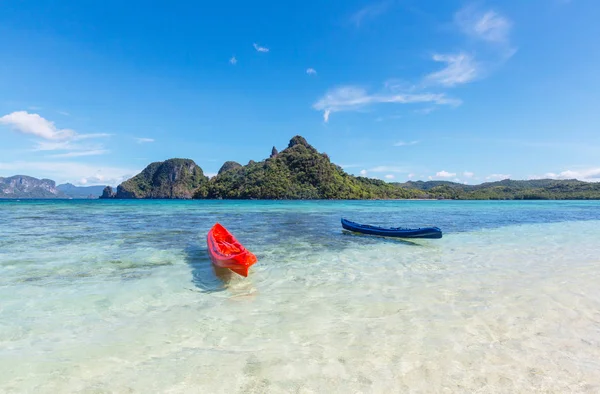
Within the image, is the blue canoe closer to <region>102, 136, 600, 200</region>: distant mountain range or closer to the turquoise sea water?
the turquoise sea water

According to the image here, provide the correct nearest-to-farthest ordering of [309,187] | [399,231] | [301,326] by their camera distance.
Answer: [301,326] < [399,231] < [309,187]

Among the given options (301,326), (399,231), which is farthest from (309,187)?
(301,326)

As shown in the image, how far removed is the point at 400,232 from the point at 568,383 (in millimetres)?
13635

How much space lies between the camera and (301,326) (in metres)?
5.71

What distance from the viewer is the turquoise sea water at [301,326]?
402 cm

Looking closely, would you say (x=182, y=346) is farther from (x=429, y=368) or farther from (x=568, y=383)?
(x=568, y=383)

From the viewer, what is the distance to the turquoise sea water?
4.02 metres

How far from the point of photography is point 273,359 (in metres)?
4.52

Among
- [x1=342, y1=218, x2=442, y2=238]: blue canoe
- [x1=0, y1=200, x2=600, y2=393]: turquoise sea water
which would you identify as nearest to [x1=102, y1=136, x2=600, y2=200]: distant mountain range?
[x1=342, y1=218, x2=442, y2=238]: blue canoe

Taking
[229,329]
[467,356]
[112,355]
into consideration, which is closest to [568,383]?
[467,356]

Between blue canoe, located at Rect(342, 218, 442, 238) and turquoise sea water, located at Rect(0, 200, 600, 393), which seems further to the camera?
blue canoe, located at Rect(342, 218, 442, 238)

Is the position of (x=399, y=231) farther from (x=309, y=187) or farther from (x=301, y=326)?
(x=309, y=187)

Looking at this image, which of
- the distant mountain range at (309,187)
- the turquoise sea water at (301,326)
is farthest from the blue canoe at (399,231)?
the distant mountain range at (309,187)

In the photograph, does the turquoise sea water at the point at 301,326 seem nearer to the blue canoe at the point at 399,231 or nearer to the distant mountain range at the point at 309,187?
the blue canoe at the point at 399,231
